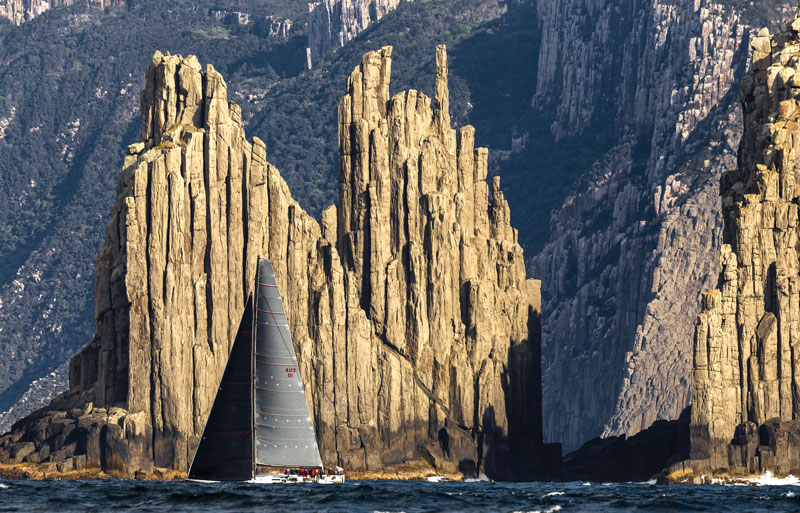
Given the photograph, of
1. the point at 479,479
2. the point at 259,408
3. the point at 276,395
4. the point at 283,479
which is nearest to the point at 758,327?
the point at 479,479

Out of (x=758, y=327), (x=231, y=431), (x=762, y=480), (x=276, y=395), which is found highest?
(x=758, y=327)

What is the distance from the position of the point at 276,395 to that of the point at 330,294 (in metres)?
52.8

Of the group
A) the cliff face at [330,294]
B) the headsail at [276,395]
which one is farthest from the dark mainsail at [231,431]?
the cliff face at [330,294]

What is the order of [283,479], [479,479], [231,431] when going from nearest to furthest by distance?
[231,431] < [283,479] < [479,479]

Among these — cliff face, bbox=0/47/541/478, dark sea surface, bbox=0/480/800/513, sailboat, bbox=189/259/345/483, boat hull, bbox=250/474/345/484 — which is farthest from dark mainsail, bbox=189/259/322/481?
cliff face, bbox=0/47/541/478

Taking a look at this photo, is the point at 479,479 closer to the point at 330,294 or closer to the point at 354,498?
the point at 330,294

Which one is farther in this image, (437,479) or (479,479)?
(479,479)

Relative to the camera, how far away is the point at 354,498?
12500 cm

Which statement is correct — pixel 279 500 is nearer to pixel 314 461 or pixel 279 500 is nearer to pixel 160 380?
pixel 314 461

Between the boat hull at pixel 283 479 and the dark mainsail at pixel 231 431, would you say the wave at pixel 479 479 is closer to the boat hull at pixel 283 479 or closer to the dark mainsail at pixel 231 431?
the boat hull at pixel 283 479

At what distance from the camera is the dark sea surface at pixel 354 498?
116m

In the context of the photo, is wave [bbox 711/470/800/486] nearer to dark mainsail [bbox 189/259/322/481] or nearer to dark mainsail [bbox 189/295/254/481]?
dark mainsail [bbox 189/259/322/481]

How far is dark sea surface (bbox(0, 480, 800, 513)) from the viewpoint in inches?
4567

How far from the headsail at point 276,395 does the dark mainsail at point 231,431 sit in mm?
620
